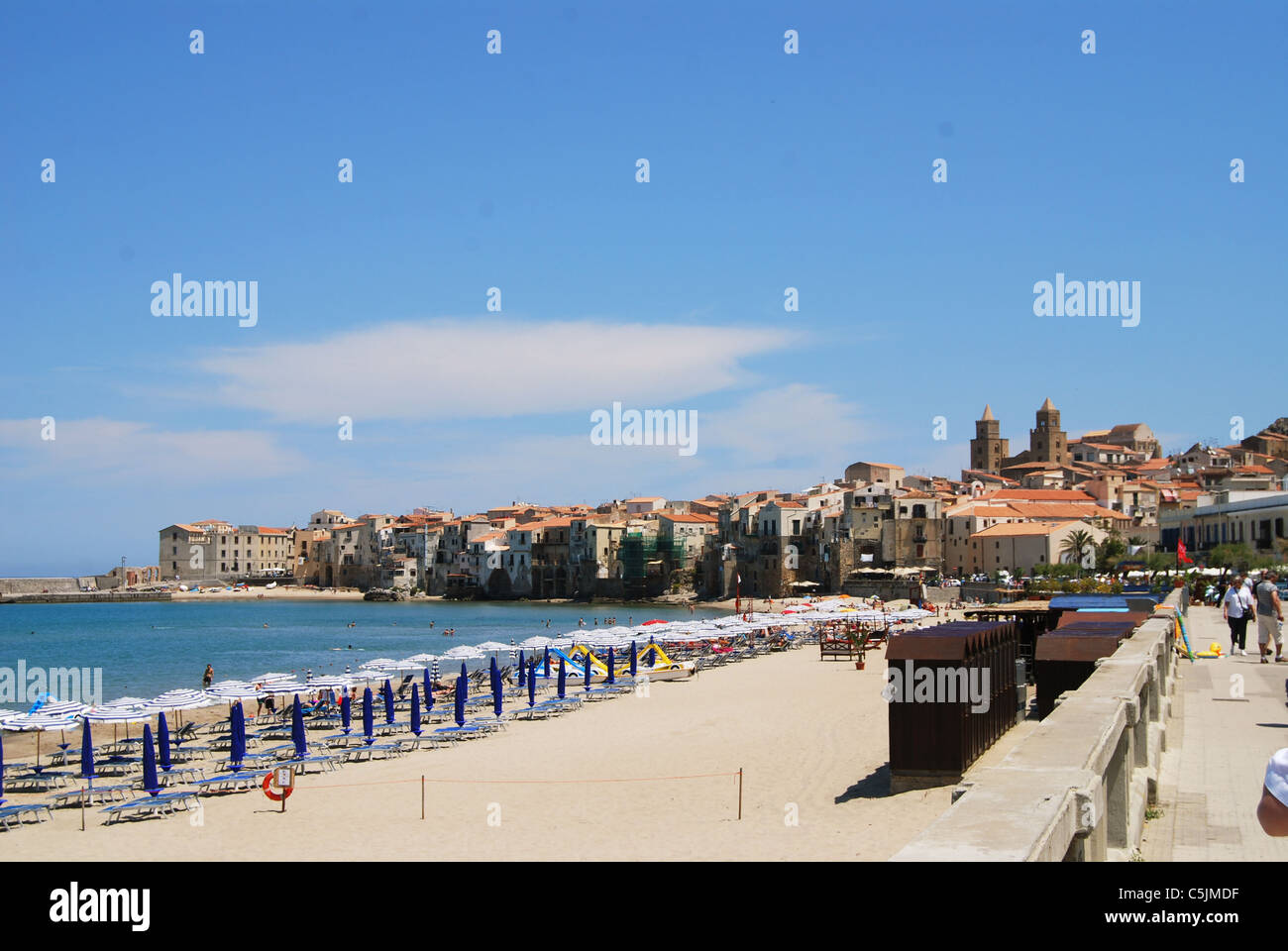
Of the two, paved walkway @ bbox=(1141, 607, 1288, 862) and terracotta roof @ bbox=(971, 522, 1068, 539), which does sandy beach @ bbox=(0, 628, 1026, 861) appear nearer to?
paved walkway @ bbox=(1141, 607, 1288, 862)

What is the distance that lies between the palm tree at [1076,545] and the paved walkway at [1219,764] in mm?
59782

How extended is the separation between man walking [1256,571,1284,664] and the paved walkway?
0.38m

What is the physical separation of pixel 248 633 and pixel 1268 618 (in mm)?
67082

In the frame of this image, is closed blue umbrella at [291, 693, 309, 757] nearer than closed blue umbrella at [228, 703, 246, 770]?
No

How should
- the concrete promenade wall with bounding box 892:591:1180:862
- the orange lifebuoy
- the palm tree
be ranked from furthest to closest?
1. the palm tree
2. the orange lifebuoy
3. the concrete promenade wall with bounding box 892:591:1180:862

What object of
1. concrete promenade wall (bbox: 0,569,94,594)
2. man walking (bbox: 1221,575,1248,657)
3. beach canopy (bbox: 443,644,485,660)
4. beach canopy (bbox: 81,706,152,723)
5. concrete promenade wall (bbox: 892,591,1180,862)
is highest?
concrete promenade wall (bbox: 892,591,1180,862)

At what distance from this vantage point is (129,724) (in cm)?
2888

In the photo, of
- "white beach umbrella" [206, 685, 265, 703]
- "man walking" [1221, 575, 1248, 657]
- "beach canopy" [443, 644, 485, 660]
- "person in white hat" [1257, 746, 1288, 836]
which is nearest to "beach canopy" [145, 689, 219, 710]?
"white beach umbrella" [206, 685, 265, 703]

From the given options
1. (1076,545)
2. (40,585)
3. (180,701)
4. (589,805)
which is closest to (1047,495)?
(1076,545)

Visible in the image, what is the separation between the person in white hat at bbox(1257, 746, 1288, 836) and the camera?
339cm

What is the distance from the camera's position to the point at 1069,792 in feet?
16.8

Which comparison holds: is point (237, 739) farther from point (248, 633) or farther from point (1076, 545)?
point (1076, 545)
